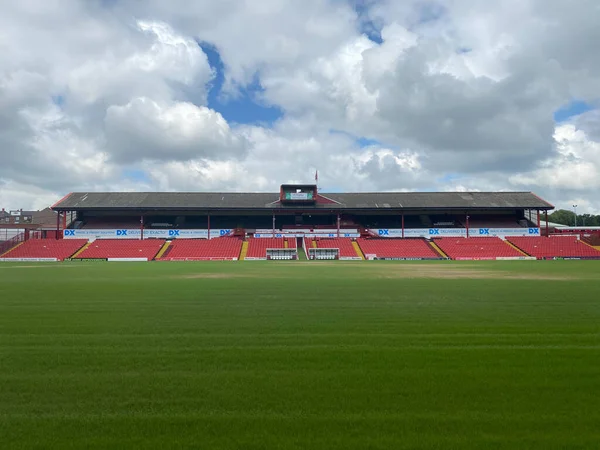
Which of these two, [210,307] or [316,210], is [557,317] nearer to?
[210,307]

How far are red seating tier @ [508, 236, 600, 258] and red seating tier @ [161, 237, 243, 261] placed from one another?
120 ft

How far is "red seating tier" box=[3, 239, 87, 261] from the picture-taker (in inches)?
2231

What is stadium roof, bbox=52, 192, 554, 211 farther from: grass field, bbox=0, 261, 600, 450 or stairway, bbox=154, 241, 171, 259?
grass field, bbox=0, 261, 600, 450

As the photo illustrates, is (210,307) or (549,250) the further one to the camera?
(549,250)

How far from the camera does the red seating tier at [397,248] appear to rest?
2245 inches

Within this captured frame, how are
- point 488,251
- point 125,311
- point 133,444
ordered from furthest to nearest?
point 488,251 < point 125,311 < point 133,444

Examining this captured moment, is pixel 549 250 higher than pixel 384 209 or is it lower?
lower

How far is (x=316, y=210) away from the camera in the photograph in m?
67.9

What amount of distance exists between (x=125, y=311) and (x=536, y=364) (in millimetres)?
8841

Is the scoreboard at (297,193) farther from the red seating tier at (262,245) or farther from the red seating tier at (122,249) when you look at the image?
the red seating tier at (122,249)

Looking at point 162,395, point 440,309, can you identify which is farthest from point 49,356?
point 440,309

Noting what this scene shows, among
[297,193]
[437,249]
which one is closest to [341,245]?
[297,193]

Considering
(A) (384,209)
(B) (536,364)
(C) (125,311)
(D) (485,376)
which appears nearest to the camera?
(D) (485,376)

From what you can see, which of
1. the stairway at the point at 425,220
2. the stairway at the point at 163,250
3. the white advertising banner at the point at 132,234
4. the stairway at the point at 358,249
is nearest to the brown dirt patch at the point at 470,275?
the stairway at the point at 358,249
